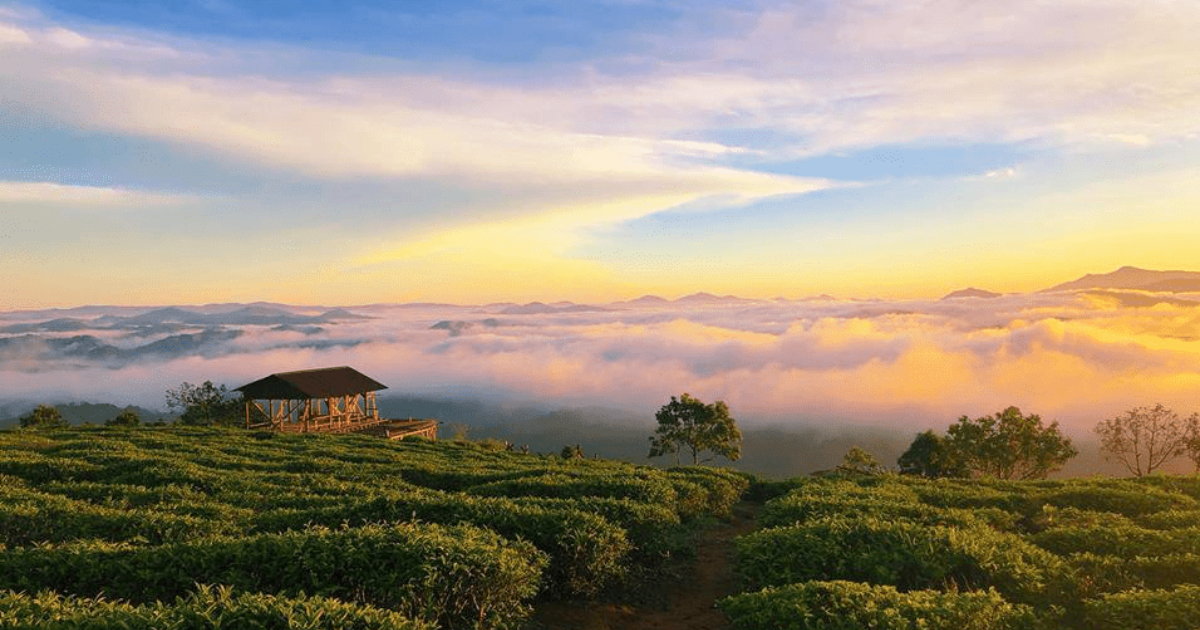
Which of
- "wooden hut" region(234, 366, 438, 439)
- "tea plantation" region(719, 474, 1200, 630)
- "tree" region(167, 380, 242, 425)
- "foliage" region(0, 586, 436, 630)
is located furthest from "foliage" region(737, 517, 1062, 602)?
"tree" region(167, 380, 242, 425)

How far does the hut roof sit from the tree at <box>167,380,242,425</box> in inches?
456

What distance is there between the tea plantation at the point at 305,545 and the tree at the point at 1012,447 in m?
42.2

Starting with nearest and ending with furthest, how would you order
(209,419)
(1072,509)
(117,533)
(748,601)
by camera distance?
(748,601) < (117,533) < (1072,509) < (209,419)

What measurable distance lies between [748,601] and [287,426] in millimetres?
51593

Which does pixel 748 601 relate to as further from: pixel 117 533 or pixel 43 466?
pixel 43 466

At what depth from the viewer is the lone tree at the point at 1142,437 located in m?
53.7

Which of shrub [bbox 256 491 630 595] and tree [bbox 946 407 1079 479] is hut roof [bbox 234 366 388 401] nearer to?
shrub [bbox 256 491 630 595]

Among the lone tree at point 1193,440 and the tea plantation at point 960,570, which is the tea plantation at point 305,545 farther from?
the lone tree at point 1193,440

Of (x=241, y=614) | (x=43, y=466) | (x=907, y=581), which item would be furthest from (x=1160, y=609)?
(x=43, y=466)

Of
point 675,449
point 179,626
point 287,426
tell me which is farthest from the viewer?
point 675,449

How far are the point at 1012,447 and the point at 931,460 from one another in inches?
247

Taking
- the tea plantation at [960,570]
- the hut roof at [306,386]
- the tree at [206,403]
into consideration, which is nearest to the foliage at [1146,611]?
the tea plantation at [960,570]

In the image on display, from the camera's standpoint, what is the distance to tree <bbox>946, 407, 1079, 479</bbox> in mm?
53188

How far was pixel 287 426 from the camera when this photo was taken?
5319 cm
